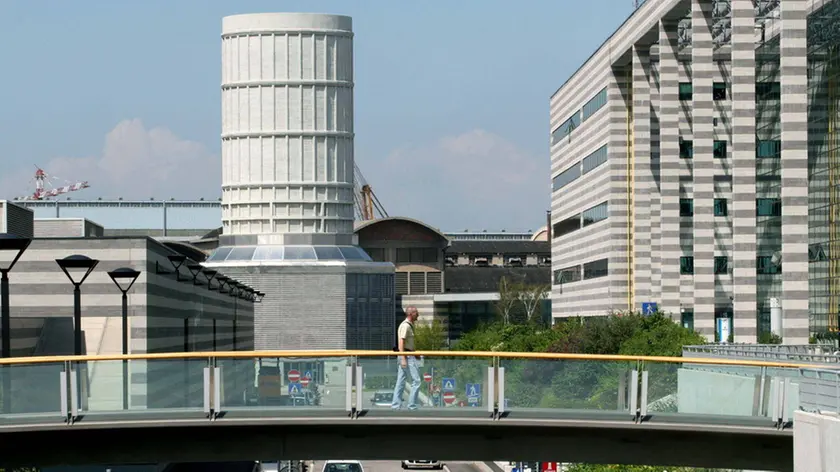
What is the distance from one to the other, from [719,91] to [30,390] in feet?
240

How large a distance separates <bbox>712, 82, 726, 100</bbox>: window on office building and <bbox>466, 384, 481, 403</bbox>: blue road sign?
229 ft

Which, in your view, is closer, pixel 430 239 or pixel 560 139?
pixel 560 139

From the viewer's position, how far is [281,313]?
454 ft

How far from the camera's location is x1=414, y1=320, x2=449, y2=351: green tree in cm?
17588

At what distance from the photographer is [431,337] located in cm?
17750

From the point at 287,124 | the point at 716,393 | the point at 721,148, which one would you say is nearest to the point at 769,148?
the point at 721,148

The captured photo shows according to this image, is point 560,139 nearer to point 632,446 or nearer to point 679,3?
point 679,3

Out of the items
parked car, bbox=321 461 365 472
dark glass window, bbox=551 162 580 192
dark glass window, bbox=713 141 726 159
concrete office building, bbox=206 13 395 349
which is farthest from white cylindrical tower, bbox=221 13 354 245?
parked car, bbox=321 461 365 472

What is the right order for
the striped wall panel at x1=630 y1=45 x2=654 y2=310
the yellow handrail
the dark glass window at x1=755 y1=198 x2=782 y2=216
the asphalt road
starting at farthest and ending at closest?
the striped wall panel at x1=630 y1=45 x2=654 y2=310, the asphalt road, the dark glass window at x1=755 y1=198 x2=782 y2=216, the yellow handrail

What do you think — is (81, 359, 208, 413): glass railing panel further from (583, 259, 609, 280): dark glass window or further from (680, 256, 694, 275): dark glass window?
(583, 259, 609, 280): dark glass window

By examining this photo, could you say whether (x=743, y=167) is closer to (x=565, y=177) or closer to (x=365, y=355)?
(x=365, y=355)

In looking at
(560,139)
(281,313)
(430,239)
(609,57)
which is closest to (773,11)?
(609,57)

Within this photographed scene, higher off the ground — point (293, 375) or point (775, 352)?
point (293, 375)

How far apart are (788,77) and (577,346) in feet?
68.3
